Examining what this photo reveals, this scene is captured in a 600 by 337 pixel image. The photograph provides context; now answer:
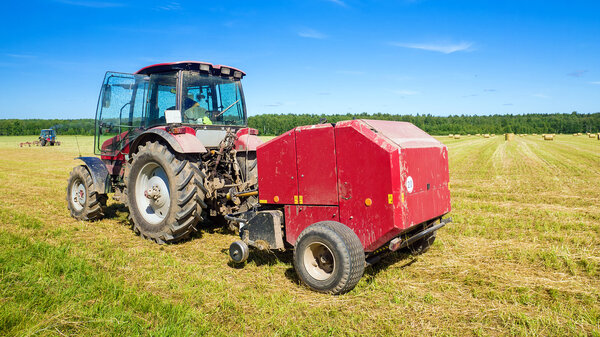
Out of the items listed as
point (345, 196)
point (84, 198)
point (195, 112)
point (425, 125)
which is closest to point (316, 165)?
point (345, 196)

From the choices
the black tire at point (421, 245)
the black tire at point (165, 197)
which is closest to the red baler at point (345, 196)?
the black tire at point (421, 245)

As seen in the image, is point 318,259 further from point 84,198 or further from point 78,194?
point 78,194

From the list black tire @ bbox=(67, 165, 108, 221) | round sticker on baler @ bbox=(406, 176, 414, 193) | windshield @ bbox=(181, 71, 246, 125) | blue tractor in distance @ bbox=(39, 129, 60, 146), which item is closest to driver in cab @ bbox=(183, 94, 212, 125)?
windshield @ bbox=(181, 71, 246, 125)

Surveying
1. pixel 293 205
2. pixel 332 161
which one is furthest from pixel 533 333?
pixel 293 205

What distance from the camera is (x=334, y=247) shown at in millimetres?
3713

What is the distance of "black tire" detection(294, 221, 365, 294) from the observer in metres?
3.68

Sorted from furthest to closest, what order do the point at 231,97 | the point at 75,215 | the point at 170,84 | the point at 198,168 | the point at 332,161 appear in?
the point at 75,215 → the point at 231,97 → the point at 170,84 → the point at 198,168 → the point at 332,161

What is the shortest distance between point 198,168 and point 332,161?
226 cm

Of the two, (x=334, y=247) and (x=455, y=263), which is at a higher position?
(x=334, y=247)

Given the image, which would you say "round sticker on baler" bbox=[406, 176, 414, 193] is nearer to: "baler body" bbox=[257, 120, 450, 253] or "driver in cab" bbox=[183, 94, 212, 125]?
"baler body" bbox=[257, 120, 450, 253]

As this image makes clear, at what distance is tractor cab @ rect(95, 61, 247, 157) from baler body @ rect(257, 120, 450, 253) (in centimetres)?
188

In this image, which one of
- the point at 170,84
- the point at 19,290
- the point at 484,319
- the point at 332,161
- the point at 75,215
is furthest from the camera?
the point at 75,215

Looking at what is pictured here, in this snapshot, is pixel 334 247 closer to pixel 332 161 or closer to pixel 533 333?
pixel 332 161

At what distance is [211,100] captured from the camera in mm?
6484
